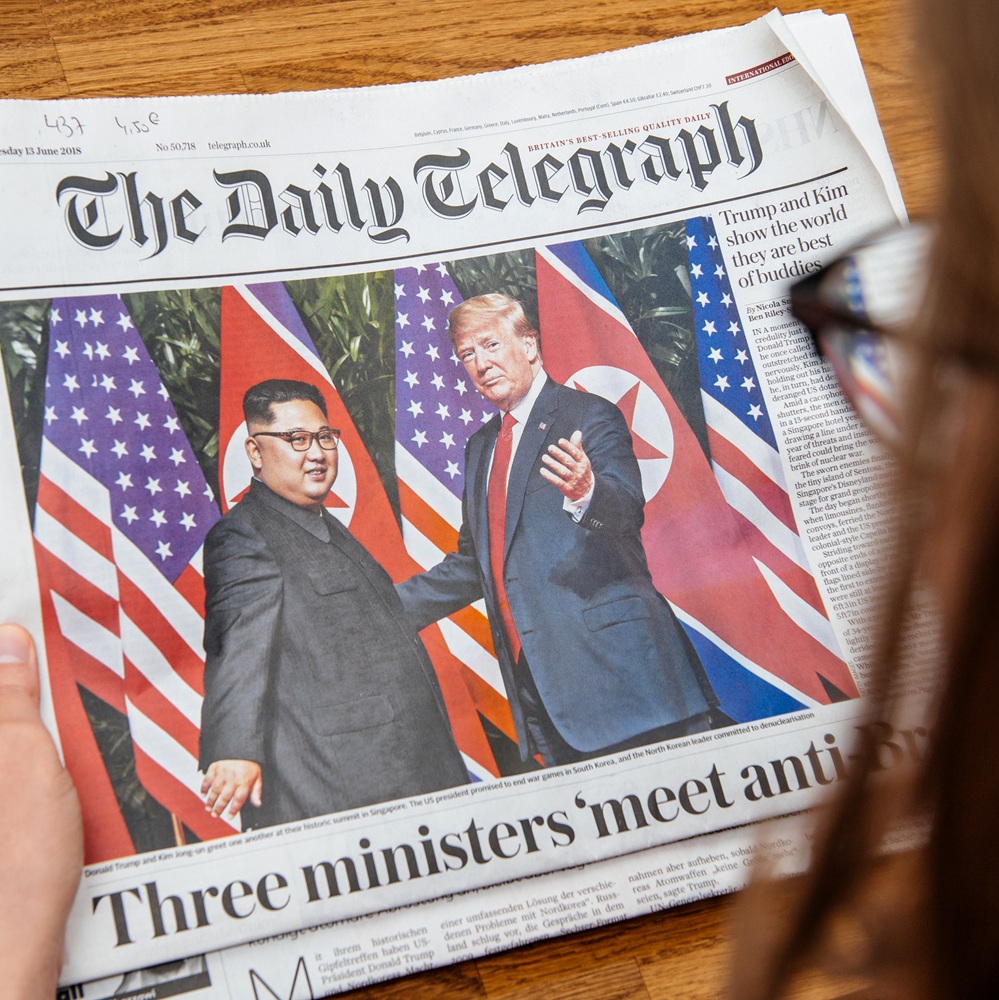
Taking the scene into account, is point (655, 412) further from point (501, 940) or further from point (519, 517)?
point (501, 940)

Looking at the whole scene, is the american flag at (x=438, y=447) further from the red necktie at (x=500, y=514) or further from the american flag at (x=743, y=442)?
the american flag at (x=743, y=442)

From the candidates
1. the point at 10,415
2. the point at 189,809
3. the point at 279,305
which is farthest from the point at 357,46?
the point at 189,809

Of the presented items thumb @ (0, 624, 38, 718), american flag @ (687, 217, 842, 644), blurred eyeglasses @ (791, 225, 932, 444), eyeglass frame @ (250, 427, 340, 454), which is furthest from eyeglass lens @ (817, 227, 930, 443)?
thumb @ (0, 624, 38, 718)

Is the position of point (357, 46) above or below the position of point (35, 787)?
above

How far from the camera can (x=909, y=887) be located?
178mm

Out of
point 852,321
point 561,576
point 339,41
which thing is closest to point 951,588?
point 852,321

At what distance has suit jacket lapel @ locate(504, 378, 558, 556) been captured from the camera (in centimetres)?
41

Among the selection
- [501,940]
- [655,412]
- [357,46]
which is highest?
[357,46]

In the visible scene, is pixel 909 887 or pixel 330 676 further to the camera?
pixel 330 676

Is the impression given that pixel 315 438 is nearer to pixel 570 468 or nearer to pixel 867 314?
pixel 570 468

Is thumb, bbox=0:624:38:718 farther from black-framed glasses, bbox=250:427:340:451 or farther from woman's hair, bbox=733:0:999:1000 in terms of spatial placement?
woman's hair, bbox=733:0:999:1000

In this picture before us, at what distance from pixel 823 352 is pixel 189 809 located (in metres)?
0.31

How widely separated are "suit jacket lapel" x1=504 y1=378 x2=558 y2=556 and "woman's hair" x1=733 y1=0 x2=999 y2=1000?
0.83 ft

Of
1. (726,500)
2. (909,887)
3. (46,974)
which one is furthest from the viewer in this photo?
(726,500)
